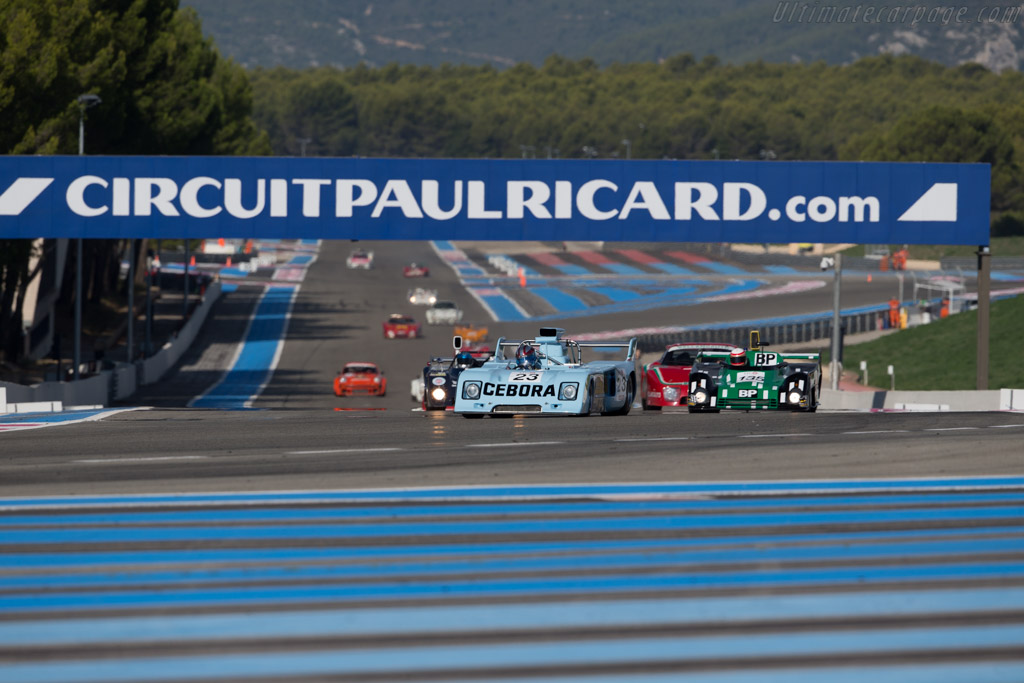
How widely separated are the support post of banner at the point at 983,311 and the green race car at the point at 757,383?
25.1 feet

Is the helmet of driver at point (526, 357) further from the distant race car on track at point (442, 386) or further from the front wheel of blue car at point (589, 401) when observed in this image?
the distant race car on track at point (442, 386)

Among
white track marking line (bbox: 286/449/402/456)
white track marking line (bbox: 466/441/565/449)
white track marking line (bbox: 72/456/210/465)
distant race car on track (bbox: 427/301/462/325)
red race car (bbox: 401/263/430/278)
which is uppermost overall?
red race car (bbox: 401/263/430/278)

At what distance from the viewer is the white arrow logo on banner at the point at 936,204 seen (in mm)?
28938

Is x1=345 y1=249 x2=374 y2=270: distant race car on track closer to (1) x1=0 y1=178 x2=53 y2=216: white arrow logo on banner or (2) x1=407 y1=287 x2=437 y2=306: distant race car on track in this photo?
(2) x1=407 y1=287 x2=437 y2=306: distant race car on track

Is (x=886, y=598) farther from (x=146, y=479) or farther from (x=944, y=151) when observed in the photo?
(x=944, y=151)

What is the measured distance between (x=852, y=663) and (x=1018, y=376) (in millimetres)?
40463

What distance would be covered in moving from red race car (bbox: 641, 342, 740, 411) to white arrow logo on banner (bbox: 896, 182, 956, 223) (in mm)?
6236

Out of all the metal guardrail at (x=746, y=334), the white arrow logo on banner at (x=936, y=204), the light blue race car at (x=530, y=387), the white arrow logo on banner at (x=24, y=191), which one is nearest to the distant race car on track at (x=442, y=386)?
the light blue race car at (x=530, y=387)

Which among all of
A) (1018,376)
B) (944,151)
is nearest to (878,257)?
(944,151)

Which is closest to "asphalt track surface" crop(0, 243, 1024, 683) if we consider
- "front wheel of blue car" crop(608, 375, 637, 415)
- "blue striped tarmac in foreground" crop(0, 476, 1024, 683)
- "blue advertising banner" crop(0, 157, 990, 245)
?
"blue striped tarmac in foreground" crop(0, 476, 1024, 683)

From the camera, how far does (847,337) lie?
2630 inches

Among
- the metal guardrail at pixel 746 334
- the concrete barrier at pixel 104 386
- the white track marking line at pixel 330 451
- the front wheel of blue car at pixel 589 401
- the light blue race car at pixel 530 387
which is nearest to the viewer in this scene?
the white track marking line at pixel 330 451

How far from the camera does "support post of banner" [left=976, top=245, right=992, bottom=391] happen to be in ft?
95.9

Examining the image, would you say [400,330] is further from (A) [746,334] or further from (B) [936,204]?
(B) [936,204]
